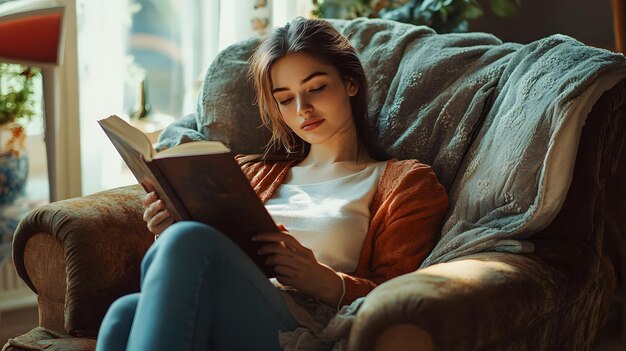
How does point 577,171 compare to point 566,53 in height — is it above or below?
below

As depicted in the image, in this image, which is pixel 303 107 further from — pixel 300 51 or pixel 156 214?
pixel 156 214

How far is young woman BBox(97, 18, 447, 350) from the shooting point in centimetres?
125

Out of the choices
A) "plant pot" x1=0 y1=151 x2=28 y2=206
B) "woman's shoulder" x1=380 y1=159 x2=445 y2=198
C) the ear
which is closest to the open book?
"woman's shoulder" x1=380 y1=159 x2=445 y2=198

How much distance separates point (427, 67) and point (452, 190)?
13.1 inches

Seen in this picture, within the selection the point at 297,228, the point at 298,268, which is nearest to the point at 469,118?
the point at 297,228

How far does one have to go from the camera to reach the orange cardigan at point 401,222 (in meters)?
1.57

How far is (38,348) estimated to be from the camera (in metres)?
1.57

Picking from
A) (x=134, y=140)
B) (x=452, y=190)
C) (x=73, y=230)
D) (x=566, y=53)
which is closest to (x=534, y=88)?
(x=566, y=53)

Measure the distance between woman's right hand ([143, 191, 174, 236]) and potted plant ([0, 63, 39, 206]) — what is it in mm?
790

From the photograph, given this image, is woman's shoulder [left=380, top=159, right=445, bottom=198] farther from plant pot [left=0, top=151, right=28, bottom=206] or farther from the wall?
the wall

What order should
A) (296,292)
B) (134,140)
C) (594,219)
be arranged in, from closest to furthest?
1. (134,140)
2. (296,292)
3. (594,219)

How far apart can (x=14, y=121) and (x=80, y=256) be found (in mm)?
893

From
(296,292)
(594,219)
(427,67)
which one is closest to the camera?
(296,292)

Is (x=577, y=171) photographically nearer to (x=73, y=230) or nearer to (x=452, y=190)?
(x=452, y=190)
